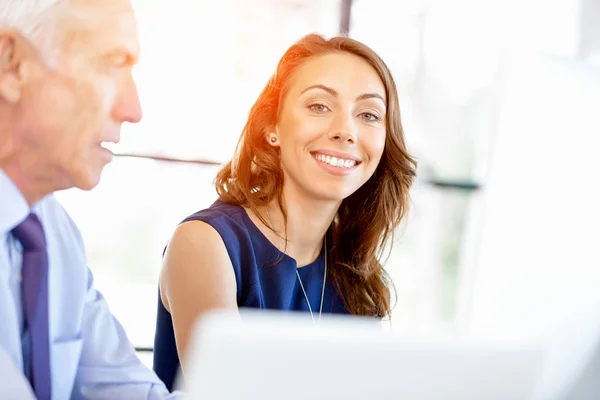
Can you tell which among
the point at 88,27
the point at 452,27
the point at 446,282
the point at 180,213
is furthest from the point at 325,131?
the point at 452,27

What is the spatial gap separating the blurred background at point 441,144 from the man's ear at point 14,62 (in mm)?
475

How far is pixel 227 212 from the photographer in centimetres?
115

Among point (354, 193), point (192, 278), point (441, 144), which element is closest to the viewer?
point (192, 278)

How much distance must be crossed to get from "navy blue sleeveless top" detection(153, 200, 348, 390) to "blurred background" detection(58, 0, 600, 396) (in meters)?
0.13

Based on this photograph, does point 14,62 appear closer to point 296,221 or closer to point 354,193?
point 296,221

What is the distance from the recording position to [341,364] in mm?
420

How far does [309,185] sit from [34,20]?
62cm

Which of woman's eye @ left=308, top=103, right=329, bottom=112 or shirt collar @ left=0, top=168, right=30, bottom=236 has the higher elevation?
woman's eye @ left=308, top=103, right=329, bottom=112

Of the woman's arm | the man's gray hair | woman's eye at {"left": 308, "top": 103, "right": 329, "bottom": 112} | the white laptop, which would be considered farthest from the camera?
woman's eye at {"left": 308, "top": 103, "right": 329, "bottom": 112}

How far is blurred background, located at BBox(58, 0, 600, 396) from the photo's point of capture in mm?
1269

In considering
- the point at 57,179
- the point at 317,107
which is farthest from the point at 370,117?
the point at 57,179

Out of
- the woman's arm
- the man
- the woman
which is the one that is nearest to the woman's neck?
the woman

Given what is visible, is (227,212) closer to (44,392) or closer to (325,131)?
(325,131)

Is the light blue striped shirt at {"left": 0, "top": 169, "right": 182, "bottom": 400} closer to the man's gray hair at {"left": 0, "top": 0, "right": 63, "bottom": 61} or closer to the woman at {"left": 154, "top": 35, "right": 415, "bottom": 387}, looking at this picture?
the man's gray hair at {"left": 0, "top": 0, "right": 63, "bottom": 61}
